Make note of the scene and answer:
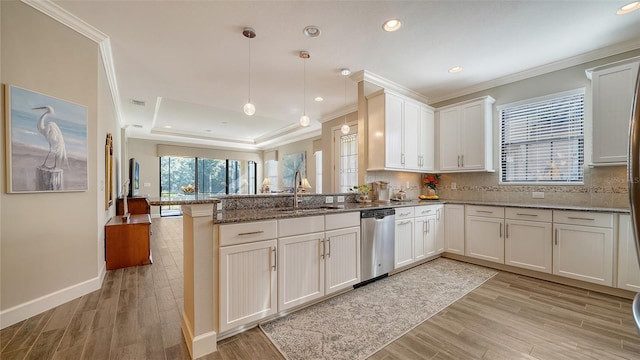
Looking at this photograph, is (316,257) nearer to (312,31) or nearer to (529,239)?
(312,31)

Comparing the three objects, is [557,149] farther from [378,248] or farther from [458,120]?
[378,248]

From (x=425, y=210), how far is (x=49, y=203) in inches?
170

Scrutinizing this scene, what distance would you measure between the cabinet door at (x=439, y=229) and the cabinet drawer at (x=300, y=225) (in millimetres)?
2301

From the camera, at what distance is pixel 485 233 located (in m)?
3.60

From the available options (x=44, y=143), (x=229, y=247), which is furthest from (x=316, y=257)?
(x=44, y=143)

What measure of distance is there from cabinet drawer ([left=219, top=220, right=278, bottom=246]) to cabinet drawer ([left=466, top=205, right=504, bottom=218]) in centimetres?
301

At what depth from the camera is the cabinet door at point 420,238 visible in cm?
358

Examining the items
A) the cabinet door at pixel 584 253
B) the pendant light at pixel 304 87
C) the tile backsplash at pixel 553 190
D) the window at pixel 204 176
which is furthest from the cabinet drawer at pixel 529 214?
the window at pixel 204 176

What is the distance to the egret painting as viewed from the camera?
220cm

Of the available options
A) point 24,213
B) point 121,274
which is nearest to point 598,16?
point 24,213

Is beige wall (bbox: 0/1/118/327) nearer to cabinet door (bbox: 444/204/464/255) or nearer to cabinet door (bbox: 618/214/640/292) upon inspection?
cabinet door (bbox: 444/204/464/255)

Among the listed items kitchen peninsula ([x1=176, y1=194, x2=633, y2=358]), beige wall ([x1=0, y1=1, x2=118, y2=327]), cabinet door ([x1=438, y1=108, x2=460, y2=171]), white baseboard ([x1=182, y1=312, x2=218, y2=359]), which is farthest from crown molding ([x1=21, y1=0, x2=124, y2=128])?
cabinet door ([x1=438, y1=108, x2=460, y2=171])

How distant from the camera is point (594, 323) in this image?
222cm

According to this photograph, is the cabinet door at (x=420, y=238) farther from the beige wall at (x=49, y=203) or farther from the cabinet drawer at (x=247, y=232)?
the beige wall at (x=49, y=203)
